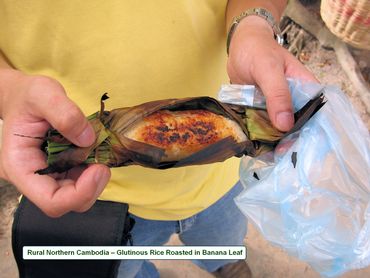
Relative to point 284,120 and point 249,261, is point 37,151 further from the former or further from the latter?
point 249,261

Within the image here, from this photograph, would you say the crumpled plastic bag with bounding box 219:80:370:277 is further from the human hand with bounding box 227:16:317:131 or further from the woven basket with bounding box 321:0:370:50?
the woven basket with bounding box 321:0:370:50

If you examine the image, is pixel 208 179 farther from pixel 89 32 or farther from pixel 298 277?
pixel 298 277

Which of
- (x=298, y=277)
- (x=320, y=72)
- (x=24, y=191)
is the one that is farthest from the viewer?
(x=320, y=72)

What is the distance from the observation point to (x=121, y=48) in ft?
2.54

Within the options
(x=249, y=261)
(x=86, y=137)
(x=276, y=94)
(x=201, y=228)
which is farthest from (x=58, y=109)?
(x=249, y=261)

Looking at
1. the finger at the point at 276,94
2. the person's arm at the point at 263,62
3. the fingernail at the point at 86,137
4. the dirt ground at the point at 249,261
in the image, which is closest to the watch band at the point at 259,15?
the person's arm at the point at 263,62

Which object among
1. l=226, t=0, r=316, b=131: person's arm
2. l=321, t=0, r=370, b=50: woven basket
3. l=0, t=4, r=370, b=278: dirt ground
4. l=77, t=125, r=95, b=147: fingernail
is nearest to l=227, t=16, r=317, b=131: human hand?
l=226, t=0, r=316, b=131: person's arm

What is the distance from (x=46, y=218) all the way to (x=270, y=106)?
529 millimetres

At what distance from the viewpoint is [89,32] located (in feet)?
2.48

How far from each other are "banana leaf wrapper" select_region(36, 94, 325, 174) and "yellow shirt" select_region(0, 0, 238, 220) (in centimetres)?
11

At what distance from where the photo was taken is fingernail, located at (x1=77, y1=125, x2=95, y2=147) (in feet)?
2.09

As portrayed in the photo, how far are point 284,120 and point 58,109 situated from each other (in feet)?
1.18

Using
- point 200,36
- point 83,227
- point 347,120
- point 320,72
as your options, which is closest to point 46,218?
point 83,227

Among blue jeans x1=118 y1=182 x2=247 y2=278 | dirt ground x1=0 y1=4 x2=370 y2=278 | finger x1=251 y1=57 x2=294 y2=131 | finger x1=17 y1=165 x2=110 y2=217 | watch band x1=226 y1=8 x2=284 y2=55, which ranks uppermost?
watch band x1=226 y1=8 x2=284 y2=55
